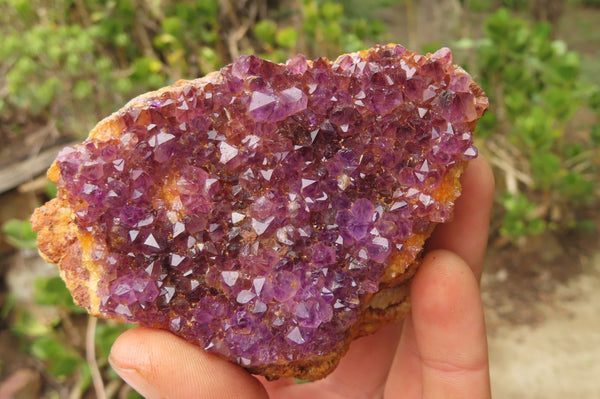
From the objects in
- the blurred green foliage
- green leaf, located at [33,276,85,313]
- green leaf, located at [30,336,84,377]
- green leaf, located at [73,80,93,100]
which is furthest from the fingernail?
green leaf, located at [73,80,93,100]

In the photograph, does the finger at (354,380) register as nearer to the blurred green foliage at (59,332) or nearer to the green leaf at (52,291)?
the blurred green foliage at (59,332)

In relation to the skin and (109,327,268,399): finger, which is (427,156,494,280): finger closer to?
the skin

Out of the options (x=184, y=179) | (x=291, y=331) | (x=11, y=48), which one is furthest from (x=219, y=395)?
(x=11, y=48)

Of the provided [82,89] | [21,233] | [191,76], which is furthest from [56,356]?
[191,76]

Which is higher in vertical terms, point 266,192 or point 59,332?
point 266,192

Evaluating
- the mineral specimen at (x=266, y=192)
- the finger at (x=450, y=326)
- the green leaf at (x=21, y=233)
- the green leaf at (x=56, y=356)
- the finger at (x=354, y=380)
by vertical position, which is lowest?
the green leaf at (x=56, y=356)

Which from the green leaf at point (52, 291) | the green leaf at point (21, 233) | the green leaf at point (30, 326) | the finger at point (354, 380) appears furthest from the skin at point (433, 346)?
the green leaf at point (30, 326)

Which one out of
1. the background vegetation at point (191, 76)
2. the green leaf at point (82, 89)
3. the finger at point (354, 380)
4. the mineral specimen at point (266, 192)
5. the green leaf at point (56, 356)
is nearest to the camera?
the mineral specimen at point (266, 192)

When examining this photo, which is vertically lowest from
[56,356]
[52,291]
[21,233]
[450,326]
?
[56,356]

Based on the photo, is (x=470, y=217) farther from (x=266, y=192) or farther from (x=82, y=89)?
(x=82, y=89)
